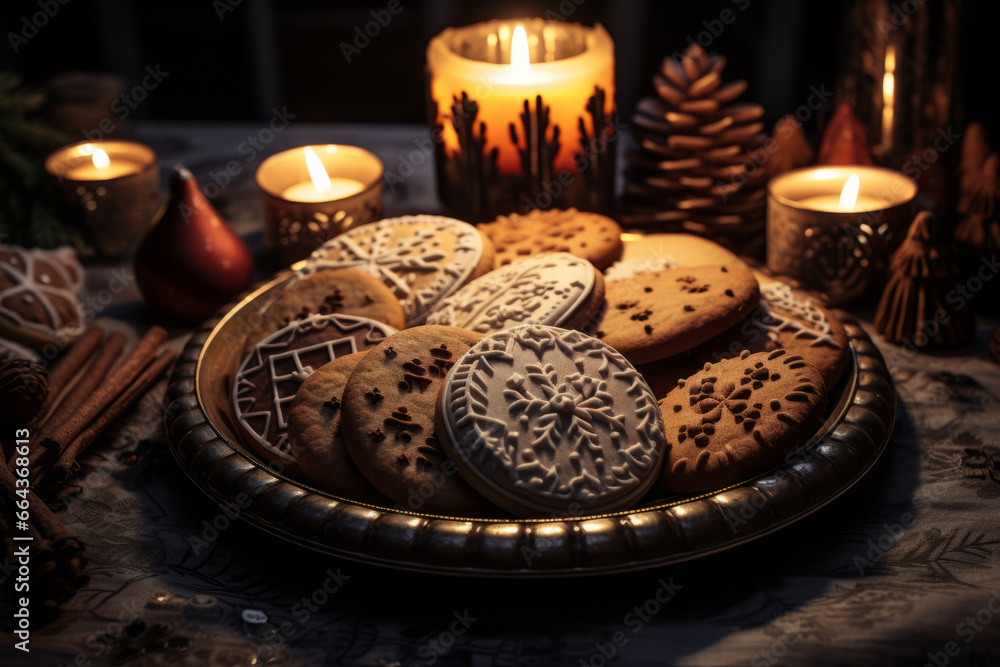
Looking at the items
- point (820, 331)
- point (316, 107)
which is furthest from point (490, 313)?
point (316, 107)

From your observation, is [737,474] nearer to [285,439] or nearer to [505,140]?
[285,439]

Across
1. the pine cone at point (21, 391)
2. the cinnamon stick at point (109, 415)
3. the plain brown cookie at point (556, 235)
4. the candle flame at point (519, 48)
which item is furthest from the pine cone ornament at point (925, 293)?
the pine cone at point (21, 391)

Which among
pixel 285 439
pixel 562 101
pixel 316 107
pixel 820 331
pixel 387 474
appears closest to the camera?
pixel 387 474

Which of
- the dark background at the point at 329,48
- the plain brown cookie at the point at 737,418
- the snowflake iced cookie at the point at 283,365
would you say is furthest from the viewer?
the dark background at the point at 329,48

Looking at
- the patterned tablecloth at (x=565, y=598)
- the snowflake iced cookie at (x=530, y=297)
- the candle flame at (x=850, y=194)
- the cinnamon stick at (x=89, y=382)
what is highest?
the candle flame at (x=850, y=194)

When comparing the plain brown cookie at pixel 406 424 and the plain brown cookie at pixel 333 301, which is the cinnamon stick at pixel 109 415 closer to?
the plain brown cookie at pixel 333 301
